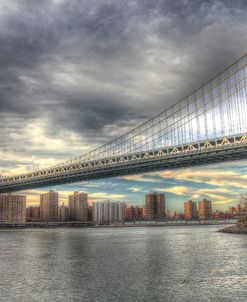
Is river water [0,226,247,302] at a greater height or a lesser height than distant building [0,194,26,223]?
lesser

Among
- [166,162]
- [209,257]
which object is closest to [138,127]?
[166,162]

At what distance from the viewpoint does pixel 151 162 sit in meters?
62.4

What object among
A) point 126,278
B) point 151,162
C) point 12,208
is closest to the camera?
point 126,278

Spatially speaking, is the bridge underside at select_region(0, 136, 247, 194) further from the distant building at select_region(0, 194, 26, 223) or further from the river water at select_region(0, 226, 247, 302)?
the distant building at select_region(0, 194, 26, 223)

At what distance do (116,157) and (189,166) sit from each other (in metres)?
14.4

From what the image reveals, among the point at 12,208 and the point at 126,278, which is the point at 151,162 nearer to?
the point at 126,278

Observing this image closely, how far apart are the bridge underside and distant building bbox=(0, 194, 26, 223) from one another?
98899mm

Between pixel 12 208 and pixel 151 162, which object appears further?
pixel 12 208

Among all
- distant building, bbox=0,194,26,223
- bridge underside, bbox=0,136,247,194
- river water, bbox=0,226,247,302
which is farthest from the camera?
distant building, bbox=0,194,26,223

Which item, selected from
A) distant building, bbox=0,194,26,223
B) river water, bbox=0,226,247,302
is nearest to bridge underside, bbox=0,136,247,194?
river water, bbox=0,226,247,302

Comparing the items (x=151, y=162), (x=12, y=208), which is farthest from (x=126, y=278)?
(x=12, y=208)

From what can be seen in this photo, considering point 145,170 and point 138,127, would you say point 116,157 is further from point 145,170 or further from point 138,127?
point 138,127

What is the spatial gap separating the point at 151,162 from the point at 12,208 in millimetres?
133525

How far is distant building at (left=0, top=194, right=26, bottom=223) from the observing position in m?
178
